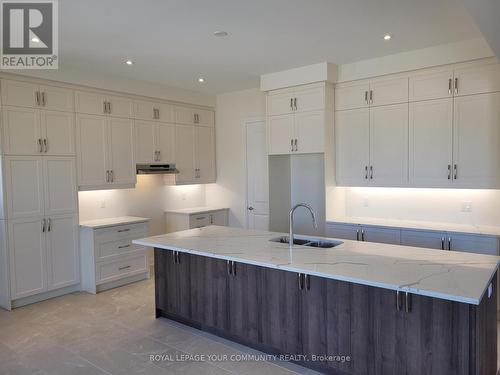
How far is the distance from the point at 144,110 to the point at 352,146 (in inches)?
116

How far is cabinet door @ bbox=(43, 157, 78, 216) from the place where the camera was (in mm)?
4469

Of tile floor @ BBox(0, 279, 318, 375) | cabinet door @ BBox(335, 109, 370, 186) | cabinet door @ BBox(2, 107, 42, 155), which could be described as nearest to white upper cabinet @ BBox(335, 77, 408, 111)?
cabinet door @ BBox(335, 109, 370, 186)

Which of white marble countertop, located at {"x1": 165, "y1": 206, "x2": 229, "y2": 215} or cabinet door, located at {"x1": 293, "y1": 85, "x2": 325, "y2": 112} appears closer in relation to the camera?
cabinet door, located at {"x1": 293, "y1": 85, "x2": 325, "y2": 112}

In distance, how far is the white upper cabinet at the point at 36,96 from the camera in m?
4.12

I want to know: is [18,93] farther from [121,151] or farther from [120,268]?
[120,268]

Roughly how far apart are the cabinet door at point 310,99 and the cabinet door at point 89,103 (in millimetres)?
2513

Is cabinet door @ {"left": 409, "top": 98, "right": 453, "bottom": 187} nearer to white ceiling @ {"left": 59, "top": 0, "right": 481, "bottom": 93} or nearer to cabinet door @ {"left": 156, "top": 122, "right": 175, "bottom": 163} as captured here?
white ceiling @ {"left": 59, "top": 0, "right": 481, "bottom": 93}

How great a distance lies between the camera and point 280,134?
5199 mm

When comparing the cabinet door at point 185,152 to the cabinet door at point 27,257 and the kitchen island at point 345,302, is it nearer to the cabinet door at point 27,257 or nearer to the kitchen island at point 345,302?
the cabinet door at point 27,257

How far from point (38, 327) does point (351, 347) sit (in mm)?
3008

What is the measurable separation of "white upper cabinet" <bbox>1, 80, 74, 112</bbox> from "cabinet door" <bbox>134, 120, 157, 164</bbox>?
0.98 metres

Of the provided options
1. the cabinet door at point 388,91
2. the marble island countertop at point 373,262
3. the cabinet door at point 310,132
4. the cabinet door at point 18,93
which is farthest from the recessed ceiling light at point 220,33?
the cabinet door at point 18,93

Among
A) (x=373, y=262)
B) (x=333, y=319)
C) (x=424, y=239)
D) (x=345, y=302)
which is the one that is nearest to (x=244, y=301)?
(x=333, y=319)

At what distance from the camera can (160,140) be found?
18.8ft
